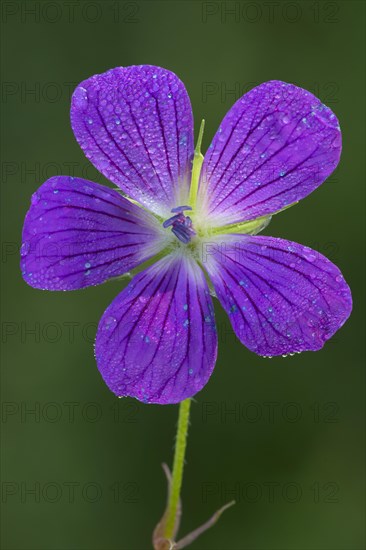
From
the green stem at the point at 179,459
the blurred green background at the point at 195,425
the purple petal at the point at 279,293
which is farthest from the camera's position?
the blurred green background at the point at 195,425

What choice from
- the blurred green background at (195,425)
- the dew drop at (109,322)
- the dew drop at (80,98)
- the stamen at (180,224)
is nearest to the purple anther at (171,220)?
the stamen at (180,224)

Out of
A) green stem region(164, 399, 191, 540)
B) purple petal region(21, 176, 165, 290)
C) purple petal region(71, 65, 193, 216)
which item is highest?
purple petal region(71, 65, 193, 216)

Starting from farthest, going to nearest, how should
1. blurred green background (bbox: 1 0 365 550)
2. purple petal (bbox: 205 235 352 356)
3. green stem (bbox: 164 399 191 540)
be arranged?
blurred green background (bbox: 1 0 365 550), green stem (bbox: 164 399 191 540), purple petal (bbox: 205 235 352 356)

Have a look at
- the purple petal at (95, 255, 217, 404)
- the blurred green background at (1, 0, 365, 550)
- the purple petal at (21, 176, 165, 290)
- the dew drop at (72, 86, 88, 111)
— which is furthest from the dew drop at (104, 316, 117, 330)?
the blurred green background at (1, 0, 365, 550)

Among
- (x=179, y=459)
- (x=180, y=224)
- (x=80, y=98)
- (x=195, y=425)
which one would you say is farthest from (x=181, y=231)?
(x=195, y=425)

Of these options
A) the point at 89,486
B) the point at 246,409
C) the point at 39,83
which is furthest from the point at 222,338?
the point at 39,83

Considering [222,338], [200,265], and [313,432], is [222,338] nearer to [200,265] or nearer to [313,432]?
[313,432]

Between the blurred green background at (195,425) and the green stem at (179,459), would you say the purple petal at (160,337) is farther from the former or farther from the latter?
the blurred green background at (195,425)

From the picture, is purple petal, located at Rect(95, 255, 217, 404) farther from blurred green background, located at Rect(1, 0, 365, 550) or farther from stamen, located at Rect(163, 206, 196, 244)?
blurred green background, located at Rect(1, 0, 365, 550)
